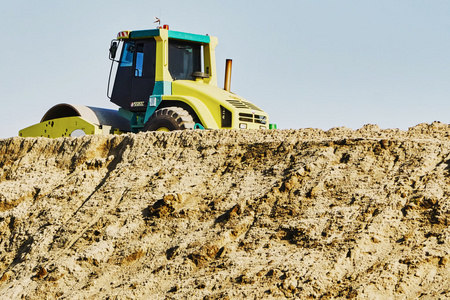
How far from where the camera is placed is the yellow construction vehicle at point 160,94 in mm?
14617

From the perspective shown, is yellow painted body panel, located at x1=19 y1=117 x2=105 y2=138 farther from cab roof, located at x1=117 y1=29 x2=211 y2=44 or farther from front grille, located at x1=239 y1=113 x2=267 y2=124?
front grille, located at x1=239 y1=113 x2=267 y2=124

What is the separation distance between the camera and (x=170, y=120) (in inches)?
564

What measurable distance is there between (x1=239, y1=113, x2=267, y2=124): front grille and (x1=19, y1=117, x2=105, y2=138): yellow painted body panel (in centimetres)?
329

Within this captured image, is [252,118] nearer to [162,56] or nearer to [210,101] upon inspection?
[210,101]

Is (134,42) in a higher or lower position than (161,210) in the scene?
higher

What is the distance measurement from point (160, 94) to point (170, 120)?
131cm

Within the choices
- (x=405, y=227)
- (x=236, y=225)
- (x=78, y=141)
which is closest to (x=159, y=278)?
(x=236, y=225)

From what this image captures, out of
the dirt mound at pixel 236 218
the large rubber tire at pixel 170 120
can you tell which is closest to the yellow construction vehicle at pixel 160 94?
the large rubber tire at pixel 170 120

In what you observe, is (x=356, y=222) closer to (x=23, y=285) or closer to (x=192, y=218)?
(x=192, y=218)

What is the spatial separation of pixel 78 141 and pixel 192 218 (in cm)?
432

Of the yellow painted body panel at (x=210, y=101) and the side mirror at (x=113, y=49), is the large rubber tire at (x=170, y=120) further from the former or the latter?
the side mirror at (x=113, y=49)

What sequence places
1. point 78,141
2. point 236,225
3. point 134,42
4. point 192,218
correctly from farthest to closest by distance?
point 134,42, point 78,141, point 192,218, point 236,225

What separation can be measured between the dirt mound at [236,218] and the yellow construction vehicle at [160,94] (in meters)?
1.91

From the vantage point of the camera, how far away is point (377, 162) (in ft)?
33.7
